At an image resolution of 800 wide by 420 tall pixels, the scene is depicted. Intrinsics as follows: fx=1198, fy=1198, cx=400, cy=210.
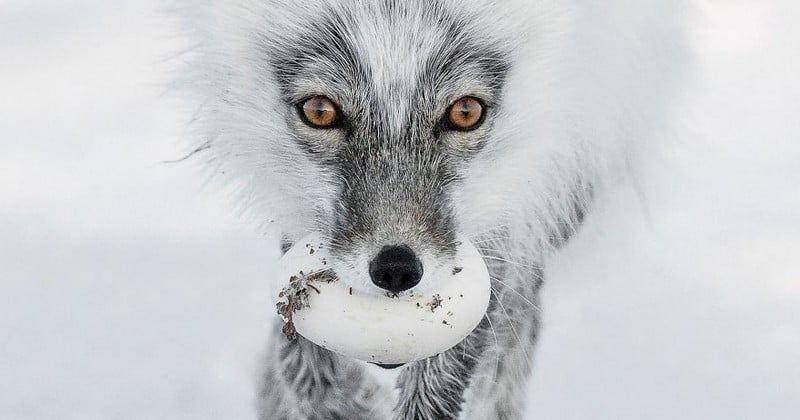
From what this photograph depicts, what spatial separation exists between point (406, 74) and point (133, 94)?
3264 millimetres

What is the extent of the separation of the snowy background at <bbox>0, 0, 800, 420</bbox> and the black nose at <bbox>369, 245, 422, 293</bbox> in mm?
1416

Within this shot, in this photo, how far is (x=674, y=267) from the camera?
201 inches

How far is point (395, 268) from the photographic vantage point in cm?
299

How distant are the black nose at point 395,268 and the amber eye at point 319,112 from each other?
1.45ft

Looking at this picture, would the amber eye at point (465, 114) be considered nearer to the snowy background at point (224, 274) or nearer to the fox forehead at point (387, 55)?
the fox forehead at point (387, 55)

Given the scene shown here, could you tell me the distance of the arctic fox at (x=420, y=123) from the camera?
10.4ft

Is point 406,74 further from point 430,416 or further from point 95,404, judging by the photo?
point 95,404

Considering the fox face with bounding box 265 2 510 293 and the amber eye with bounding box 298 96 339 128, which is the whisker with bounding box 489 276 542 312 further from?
the amber eye with bounding box 298 96 339 128

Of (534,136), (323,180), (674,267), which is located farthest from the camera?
(674,267)

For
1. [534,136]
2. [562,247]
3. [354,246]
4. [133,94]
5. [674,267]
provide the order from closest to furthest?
[354,246] < [534,136] < [562,247] < [674,267] < [133,94]

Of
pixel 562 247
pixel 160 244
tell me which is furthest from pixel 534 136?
pixel 160 244

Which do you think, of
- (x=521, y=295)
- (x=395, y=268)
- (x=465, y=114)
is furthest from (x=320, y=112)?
(x=521, y=295)

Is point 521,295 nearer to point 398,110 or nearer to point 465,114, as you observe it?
point 465,114

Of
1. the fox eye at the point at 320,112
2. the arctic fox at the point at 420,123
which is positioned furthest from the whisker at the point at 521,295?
the fox eye at the point at 320,112
